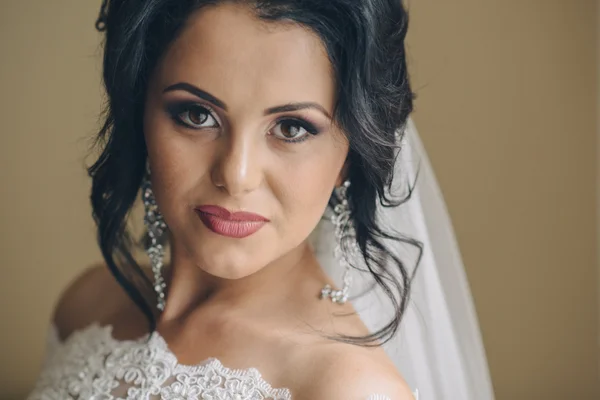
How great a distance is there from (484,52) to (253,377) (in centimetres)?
85

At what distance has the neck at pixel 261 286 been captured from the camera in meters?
1.16

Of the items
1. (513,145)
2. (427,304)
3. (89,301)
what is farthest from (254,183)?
(513,145)

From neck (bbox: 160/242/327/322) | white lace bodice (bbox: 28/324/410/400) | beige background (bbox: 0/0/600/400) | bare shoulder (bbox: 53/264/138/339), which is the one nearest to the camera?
white lace bodice (bbox: 28/324/410/400)

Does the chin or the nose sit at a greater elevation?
the nose

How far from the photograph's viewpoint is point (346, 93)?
1.00 m

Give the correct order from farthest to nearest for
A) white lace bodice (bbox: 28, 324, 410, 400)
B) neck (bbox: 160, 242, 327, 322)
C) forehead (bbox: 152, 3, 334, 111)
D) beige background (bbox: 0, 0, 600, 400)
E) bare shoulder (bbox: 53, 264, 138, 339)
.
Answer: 1. beige background (bbox: 0, 0, 600, 400)
2. bare shoulder (bbox: 53, 264, 138, 339)
3. neck (bbox: 160, 242, 327, 322)
4. white lace bodice (bbox: 28, 324, 410, 400)
5. forehead (bbox: 152, 3, 334, 111)

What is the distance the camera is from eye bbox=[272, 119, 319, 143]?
3.27ft

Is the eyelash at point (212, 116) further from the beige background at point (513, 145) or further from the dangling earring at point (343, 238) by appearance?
the beige background at point (513, 145)

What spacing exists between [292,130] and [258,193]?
9cm

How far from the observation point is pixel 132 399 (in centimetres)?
110

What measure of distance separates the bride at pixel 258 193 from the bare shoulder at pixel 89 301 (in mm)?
88

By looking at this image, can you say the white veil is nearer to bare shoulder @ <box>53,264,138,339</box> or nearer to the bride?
the bride

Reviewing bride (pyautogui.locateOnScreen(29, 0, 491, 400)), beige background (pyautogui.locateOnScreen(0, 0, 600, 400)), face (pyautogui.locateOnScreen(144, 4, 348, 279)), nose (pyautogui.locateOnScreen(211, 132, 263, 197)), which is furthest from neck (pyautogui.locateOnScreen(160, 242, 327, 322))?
beige background (pyautogui.locateOnScreen(0, 0, 600, 400))

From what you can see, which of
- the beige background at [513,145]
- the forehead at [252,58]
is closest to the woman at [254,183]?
the forehead at [252,58]
